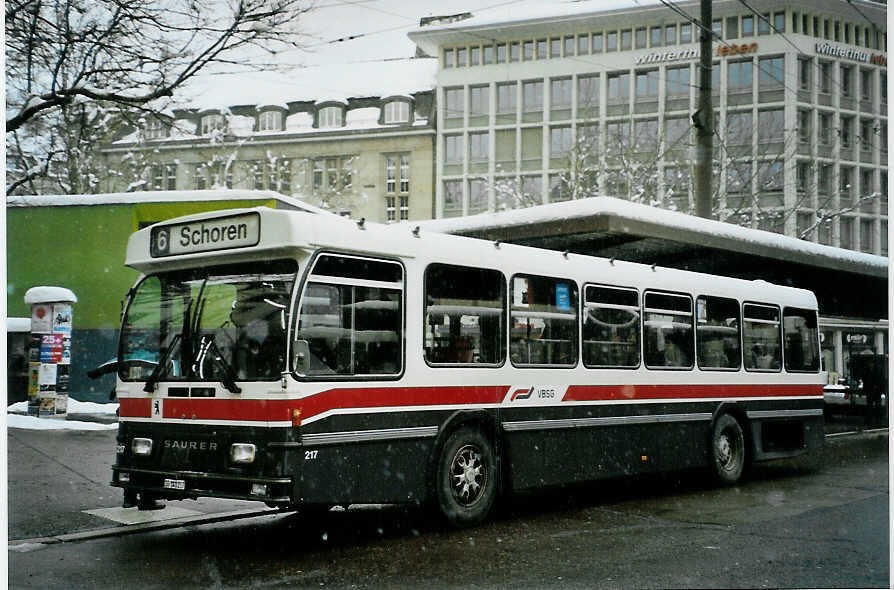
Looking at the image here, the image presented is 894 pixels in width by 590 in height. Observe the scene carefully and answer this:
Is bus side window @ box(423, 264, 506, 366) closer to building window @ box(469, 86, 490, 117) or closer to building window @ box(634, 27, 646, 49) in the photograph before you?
building window @ box(634, 27, 646, 49)

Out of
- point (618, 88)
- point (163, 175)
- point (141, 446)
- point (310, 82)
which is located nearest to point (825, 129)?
point (618, 88)

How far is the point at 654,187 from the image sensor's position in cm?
3856

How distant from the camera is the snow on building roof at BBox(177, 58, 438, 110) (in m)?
17.5

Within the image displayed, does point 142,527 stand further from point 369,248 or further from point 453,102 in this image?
point 453,102

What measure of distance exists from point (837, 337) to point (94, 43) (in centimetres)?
2889

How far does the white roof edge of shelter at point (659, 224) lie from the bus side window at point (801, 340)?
190cm

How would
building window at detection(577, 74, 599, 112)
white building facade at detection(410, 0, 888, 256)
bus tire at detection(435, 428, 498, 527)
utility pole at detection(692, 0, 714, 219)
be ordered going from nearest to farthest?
bus tire at detection(435, 428, 498, 527) < utility pole at detection(692, 0, 714, 219) < white building facade at detection(410, 0, 888, 256) < building window at detection(577, 74, 599, 112)

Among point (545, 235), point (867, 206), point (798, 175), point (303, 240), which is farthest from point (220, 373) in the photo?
point (798, 175)

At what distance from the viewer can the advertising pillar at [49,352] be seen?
19.4 m

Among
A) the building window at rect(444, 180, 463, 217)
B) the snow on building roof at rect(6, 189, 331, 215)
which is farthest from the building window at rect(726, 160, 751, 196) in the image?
the snow on building roof at rect(6, 189, 331, 215)

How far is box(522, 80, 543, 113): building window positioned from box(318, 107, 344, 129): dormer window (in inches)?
237

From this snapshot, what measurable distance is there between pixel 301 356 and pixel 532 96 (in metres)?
28.3

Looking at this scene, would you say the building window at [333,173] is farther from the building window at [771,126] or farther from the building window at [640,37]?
the building window at [640,37]

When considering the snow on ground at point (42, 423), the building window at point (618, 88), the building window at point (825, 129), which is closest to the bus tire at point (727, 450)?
the snow on ground at point (42, 423)
